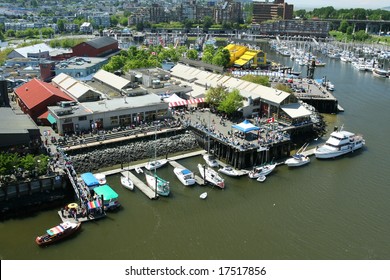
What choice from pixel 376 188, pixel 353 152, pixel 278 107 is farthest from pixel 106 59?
pixel 376 188

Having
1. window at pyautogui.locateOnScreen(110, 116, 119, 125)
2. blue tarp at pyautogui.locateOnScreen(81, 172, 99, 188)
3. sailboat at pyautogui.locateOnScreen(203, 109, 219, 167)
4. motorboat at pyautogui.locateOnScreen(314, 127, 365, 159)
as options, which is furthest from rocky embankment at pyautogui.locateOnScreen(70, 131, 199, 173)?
motorboat at pyautogui.locateOnScreen(314, 127, 365, 159)

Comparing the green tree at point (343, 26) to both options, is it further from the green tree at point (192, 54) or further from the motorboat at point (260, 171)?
the motorboat at point (260, 171)

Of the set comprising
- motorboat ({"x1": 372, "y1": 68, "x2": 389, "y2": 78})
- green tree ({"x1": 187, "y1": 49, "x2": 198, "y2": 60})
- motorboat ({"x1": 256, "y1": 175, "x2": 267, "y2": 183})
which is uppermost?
green tree ({"x1": 187, "y1": 49, "x2": 198, "y2": 60})

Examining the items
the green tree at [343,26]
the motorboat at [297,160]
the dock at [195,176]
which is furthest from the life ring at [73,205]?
the green tree at [343,26]

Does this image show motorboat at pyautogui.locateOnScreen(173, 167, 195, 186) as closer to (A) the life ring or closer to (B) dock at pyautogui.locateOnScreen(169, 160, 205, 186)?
(B) dock at pyautogui.locateOnScreen(169, 160, 205, 186)

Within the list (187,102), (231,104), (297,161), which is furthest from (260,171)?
(187,102)
